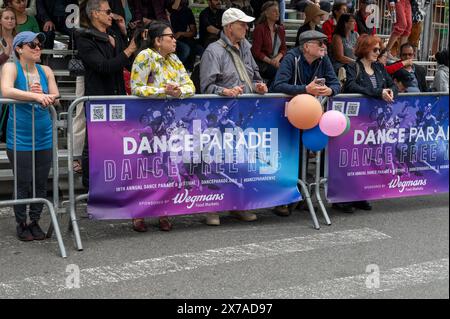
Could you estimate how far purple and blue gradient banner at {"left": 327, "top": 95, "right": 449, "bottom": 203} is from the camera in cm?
743

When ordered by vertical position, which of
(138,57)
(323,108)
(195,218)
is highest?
(138,57)

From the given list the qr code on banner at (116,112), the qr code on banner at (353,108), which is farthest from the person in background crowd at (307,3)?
the qr code on banner at (116,112)

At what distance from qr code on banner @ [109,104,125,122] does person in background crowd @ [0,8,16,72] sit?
2755 millimetres

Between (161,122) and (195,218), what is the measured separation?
1453 millimetres

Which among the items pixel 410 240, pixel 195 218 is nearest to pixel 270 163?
pixel 195 218

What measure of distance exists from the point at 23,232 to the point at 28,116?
113cm

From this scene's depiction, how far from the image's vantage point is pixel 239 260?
5.91 meters

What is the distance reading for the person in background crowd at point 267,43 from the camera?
1023cm

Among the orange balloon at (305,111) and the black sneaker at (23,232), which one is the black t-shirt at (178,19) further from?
the black sneaker at (23,232)

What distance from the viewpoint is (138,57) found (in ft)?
21.5

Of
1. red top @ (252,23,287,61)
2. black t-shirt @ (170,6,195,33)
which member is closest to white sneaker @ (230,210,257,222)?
red top @ (252,23,287,61)

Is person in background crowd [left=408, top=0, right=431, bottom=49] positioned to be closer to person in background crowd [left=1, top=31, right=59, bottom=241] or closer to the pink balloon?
the pink balloon

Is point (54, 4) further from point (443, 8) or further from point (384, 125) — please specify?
point (443, 8)

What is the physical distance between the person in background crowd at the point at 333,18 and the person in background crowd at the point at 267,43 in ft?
4.79
